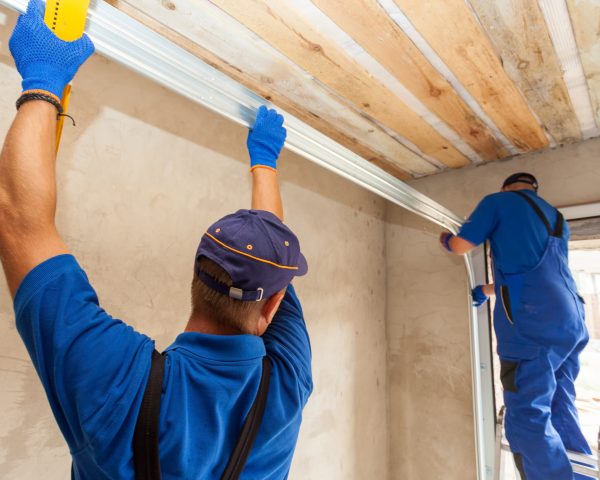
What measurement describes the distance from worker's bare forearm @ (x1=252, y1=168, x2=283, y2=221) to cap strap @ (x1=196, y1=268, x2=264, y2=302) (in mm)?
317

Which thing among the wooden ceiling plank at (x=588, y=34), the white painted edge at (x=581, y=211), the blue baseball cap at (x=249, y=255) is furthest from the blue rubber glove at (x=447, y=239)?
the blue baseball cap at (x=249, y=255)

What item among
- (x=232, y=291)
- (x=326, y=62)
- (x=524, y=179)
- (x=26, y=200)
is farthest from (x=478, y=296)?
(x=26, y=200)

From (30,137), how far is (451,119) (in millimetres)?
1638

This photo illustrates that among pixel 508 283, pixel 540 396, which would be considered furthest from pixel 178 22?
pixel 540 396

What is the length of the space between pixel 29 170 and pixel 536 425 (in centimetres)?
171

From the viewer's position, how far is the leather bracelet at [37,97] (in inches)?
20.8

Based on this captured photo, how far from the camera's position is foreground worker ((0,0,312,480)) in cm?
49

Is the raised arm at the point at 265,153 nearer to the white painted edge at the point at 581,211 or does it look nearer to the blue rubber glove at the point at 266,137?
the blue rubber glove at the point at 266,137

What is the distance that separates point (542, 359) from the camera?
1339 millimetres

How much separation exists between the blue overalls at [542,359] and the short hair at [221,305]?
49.1 inches

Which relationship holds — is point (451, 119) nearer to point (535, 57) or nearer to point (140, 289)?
point (535, 57)

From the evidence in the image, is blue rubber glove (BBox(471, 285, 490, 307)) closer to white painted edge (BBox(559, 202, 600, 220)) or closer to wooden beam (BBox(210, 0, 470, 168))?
white painted edge (BBox(559, 202, 600, 220))

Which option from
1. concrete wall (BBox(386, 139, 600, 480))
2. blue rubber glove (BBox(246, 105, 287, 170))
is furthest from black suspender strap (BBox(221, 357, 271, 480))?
concrete wall (BBox(386, 139, 600, 480))

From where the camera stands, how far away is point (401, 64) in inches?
49.9
